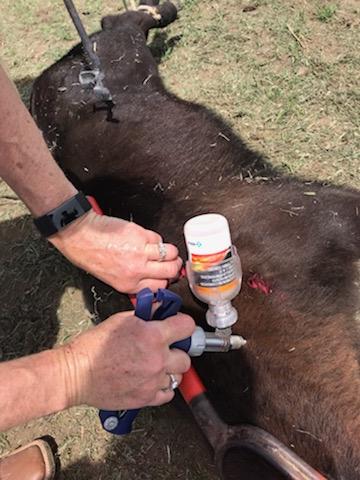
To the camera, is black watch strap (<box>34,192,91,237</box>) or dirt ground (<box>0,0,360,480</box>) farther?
dirt ground (<box>0,0,360,480</box>)

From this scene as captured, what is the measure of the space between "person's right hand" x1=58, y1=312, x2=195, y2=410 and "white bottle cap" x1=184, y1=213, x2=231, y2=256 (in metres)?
0.24

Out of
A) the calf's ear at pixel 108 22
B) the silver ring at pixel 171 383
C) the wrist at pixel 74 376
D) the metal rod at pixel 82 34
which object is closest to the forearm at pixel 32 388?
the wrist at pixel 74 376

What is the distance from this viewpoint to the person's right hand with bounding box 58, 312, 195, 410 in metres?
1.80

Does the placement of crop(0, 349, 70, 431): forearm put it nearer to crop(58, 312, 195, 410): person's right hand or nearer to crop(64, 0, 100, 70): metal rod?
crop(58, 312, 195, 410): person's right hand

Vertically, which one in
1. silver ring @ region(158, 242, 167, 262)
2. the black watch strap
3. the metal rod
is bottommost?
silver ring @ region(158, 242, 167, 262)

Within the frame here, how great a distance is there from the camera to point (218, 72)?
4.04 metres

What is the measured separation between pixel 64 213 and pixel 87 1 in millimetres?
2937

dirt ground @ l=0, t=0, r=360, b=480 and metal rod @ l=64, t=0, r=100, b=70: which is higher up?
metal rod @ l=64, t=0, r=100, b=70

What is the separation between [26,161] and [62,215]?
0.70 feet

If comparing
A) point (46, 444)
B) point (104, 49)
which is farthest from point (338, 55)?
point (46, 444)

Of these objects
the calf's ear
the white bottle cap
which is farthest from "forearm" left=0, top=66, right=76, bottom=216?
the calf's ear

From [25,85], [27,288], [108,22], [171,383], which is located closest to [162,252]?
[171,383]

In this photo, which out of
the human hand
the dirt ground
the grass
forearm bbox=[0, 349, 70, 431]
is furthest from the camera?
the grass

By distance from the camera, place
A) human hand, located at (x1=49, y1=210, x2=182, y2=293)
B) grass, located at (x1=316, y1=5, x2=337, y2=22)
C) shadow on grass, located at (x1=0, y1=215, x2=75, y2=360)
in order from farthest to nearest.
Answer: grass, located at (x1=316, y1=5, x2=337, y2=22)
shadow on grass, located at (x1=0, y1=215, x2=75, y2=360)
human hand, located at (x1=49, y1=210, x2=182, y2=293)
